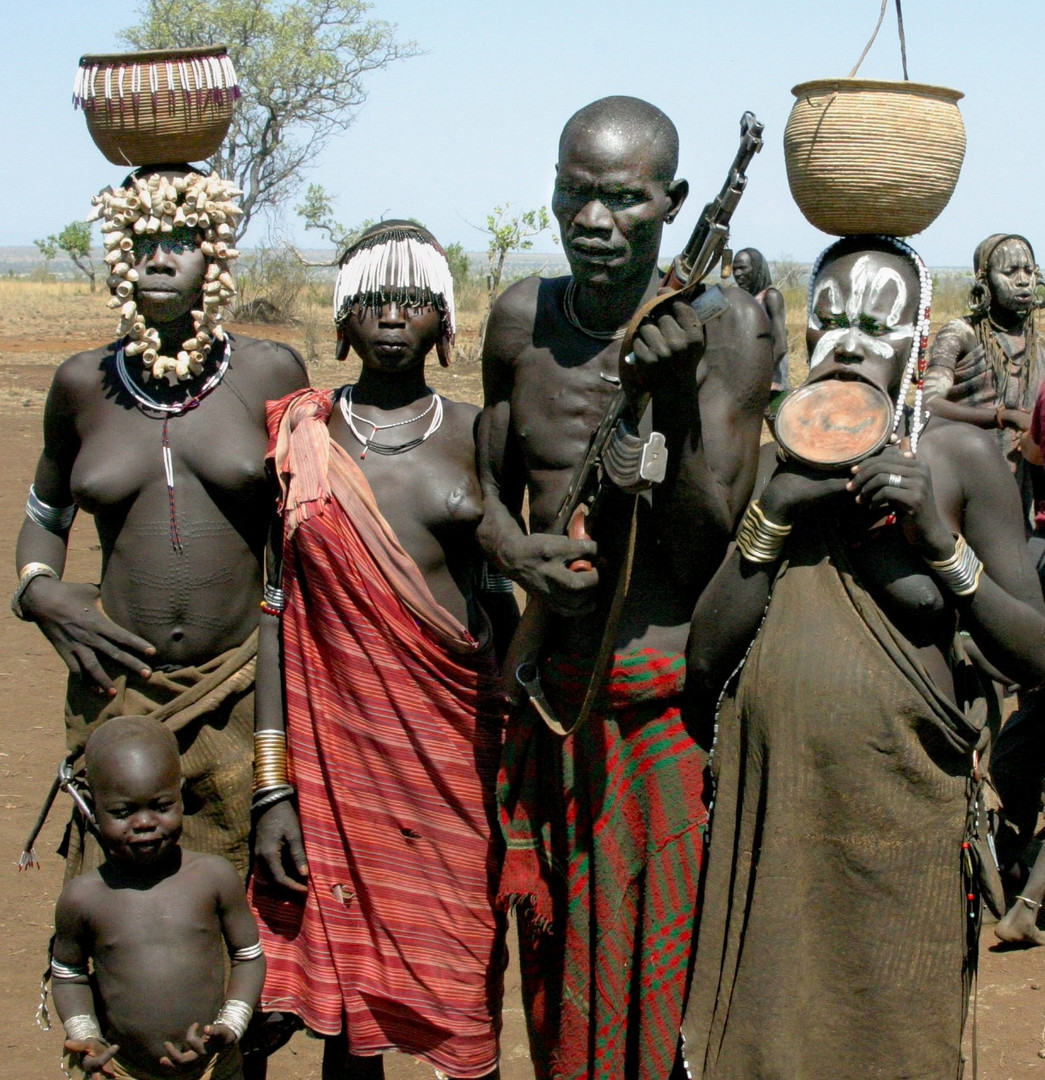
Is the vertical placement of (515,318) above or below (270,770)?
above

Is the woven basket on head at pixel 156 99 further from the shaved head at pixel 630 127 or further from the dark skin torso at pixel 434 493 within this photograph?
the shaved head at pixel 630 127

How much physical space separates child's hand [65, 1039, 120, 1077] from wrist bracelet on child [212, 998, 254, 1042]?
23cm

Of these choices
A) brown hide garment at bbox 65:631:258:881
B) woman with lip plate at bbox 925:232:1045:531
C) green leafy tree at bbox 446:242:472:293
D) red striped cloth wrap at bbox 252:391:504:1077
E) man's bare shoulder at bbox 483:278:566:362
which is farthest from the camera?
green leafy tree at bbox 446:242:472:293

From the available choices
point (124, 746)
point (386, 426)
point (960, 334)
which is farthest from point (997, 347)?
point (124, 746)

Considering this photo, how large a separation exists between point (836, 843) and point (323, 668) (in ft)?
3.95

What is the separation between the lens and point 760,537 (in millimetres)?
2420

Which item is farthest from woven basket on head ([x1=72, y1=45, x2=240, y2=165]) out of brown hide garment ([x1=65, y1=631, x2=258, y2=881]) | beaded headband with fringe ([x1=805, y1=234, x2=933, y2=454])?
beaded headband with fringe ([x1=805, y1=234, x2=933, y2=454])

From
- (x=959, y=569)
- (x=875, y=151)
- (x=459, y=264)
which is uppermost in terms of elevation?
(x=875, y=151)

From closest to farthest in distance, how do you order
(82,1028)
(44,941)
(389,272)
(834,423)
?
(834,423) < (82,1028) < (389,272) < (44,941)

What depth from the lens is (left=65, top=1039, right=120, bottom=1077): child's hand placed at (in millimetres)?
2830

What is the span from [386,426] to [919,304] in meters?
1.23

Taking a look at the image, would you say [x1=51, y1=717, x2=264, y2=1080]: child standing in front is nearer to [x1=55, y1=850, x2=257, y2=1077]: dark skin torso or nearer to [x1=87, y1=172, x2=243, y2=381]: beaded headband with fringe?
[x1=55, y1=850, x2=257, y2=1077]: dark skin torso

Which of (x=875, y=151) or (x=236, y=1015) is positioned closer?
(x=875, y=151)

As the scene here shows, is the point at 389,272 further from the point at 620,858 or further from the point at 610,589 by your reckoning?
the point at 620,858
